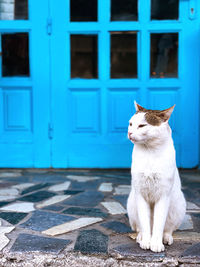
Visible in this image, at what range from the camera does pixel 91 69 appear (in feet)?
14.0

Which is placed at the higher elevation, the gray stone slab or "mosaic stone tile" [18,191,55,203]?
"mosaic stone tile" [18,191,55,203]

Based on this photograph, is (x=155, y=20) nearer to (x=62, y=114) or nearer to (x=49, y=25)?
(x=49, y=25)

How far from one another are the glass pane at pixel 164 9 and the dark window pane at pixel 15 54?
5.03 feet

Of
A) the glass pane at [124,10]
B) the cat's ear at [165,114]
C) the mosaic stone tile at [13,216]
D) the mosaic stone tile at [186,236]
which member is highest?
the glass pane at [124,10]

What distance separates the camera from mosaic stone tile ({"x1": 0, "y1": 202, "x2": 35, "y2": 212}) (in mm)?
2913

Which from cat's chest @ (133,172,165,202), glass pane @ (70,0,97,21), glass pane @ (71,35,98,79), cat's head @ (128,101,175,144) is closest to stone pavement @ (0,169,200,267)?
cat's chest @ (133,172,165,202)

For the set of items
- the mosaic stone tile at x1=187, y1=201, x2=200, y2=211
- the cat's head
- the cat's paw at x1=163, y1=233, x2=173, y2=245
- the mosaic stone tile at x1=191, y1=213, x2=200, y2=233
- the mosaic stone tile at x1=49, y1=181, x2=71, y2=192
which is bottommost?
the mosaic stone tile at x1=49, y1=181, x2=71, y2=192

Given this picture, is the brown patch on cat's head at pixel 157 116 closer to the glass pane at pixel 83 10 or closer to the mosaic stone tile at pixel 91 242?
the mosaic stone tile at pixel 91 242

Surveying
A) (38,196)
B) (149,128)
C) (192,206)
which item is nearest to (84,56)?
(38,196)

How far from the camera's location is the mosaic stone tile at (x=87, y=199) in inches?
122

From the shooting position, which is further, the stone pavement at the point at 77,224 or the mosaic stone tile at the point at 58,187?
the mosaic stone tile at the point at 58,187

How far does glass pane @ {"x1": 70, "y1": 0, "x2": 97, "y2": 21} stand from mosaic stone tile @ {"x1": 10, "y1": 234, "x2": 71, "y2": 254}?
9.01ft

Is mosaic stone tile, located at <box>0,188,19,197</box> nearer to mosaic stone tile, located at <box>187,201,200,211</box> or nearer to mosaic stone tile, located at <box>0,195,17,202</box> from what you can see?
mosaic stone tile, located at <box>0,195,17,202</box>

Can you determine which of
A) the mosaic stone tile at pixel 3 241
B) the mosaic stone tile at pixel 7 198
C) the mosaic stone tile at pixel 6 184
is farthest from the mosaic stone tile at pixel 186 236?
the mosaic stone tile at pixel 6 184
